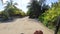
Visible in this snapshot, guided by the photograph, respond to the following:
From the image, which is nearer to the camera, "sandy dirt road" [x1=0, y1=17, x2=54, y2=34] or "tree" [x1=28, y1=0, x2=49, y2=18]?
"sandy dirt road" [x1=0, y1=17, x2=54, y2=34]

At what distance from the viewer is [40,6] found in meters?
19.0

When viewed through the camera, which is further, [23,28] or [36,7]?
[36,7]

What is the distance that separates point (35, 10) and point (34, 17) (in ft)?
5.83

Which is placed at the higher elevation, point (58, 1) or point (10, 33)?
point (58, 1)

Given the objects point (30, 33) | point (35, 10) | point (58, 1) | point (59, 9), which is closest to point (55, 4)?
point (58, 1)

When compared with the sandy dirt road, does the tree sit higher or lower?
higher

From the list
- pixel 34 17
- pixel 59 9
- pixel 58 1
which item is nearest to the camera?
pixel 59 9

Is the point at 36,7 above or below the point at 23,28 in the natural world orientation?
above

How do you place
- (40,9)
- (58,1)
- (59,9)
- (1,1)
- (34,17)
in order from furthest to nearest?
1. (40,9)
2. (34,17)
3. (1,1)
4. (58,1)
5. (59,9)

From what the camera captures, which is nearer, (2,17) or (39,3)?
(2,17)

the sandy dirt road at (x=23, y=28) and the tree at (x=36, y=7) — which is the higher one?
the tree at (x=36, y=7)

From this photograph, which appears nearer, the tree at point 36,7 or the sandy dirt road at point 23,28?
the sandy dirt road at point 23,28

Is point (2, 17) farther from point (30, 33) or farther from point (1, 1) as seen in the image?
point (30, 33)

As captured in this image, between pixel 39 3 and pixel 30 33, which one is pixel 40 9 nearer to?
pixel 39 3
